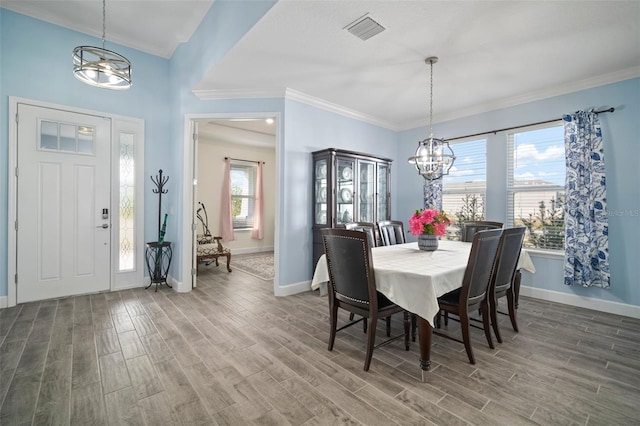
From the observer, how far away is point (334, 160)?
4.16m

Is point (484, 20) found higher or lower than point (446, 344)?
higher

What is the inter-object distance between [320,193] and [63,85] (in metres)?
3.47

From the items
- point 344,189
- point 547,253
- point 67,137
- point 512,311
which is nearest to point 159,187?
point 67,137

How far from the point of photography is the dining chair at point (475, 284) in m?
2.21

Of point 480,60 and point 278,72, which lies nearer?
point 480,60

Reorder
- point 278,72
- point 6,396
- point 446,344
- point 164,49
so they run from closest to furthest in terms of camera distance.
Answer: point 6,396
point 446,344
point 278,72
point 164,49

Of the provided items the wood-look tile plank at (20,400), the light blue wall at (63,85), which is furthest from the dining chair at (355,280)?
the light blue wall at (63,85)

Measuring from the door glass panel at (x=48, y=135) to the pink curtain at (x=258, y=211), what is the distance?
4.42 metres

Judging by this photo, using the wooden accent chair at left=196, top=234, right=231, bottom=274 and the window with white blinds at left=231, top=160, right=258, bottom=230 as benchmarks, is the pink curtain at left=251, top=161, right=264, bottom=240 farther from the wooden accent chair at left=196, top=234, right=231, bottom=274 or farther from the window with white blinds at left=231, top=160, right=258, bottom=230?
the wooden accent chair at left=196, top=234, right=231, bottom=274

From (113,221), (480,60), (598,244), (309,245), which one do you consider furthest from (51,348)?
(598,244)

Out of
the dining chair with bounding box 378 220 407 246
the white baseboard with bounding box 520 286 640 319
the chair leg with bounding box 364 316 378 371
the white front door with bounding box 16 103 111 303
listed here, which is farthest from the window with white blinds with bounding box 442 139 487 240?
the white front door with bounding box 16 103 111 303

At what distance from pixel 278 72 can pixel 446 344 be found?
131 inches

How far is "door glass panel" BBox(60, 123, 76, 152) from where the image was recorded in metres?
3.65

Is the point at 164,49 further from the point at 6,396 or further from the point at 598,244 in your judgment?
the point at 598,244
